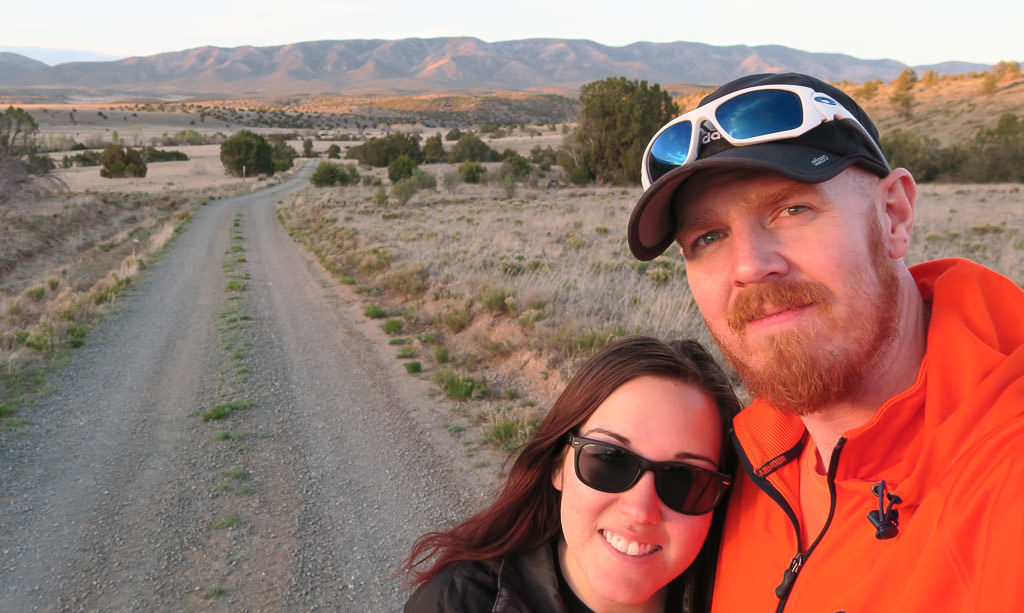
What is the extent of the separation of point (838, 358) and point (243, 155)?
57382mm

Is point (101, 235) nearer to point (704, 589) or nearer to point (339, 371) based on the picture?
point (339, 371)

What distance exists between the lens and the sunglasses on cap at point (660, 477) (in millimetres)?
1660

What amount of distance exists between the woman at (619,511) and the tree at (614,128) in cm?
3352

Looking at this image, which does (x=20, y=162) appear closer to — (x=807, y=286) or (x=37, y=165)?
(x=37, y=165)

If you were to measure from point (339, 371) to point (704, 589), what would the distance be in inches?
264

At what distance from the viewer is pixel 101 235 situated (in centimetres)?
2302

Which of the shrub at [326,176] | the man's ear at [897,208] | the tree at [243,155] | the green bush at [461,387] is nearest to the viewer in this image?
the man's ear at [897,208]

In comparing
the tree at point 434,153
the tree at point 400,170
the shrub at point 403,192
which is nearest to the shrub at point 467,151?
the tree at point 434,153

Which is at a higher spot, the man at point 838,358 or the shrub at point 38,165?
the man at point 838,358

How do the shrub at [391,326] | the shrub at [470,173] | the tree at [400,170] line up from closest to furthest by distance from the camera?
the shrub at [391,326] → the tree at [400,170] → the shrub at [470,173]

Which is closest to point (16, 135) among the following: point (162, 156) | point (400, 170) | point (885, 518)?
point (400, 170)

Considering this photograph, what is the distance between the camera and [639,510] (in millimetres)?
1622

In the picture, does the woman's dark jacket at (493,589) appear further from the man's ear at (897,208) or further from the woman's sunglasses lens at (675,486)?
the man's ear at (897,208)

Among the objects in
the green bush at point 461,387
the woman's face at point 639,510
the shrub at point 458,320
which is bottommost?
the green bush at point 461,387
